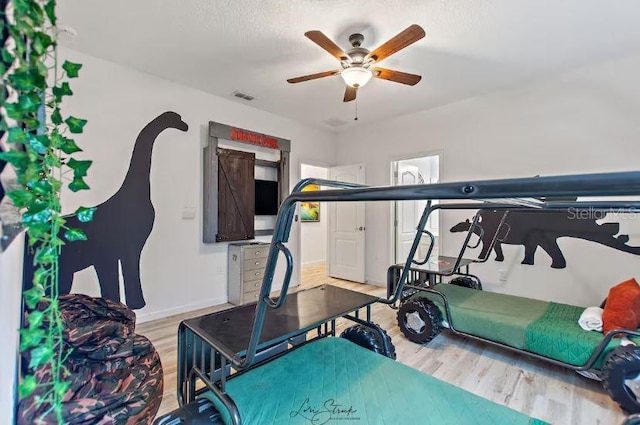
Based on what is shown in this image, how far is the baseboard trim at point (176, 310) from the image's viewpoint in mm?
3311

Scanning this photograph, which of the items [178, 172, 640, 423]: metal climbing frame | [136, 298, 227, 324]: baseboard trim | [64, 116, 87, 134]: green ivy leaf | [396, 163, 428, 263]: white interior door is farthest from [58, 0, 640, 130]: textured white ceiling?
[136, 298, 227, 324]: baseboard trim

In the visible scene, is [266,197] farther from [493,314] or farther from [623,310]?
[623,310]

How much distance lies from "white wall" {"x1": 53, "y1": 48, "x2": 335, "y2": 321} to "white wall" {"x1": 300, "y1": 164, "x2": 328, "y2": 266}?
2.86m

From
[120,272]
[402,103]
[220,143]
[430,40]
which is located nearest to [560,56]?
[430,40]

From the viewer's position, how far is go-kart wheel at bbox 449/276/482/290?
364cm

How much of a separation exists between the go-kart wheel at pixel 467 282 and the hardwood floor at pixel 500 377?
0.83m

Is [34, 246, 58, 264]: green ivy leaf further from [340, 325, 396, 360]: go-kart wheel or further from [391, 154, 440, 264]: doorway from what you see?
[391, 154, 440, 264]: doorway

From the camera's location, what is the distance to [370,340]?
204 cm

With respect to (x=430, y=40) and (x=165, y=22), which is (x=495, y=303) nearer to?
(x=430, y=40)

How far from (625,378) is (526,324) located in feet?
2.04

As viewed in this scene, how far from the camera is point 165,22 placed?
2414mm

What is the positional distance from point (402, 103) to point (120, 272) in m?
4.12

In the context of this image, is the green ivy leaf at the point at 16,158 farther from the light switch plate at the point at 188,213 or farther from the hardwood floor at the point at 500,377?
the light switch plate at the point at 188,213

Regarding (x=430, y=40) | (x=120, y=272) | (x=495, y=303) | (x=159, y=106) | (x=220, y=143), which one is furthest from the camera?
(x=220, y=143)
